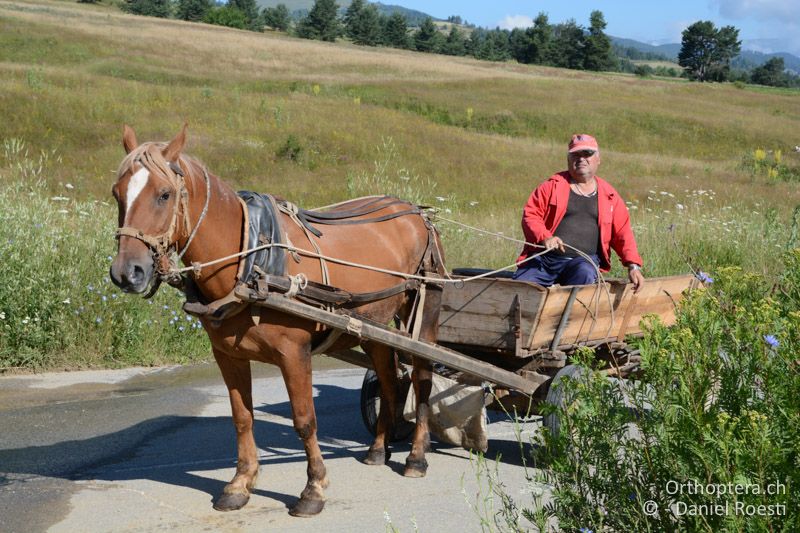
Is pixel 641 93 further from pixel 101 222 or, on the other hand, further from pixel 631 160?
pixel 101 222

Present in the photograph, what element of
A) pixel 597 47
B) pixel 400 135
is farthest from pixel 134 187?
pixel 597 47

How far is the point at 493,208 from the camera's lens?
67.3ft

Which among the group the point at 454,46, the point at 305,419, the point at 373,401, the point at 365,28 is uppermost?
the point at 365,28

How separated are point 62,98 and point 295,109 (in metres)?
7.73

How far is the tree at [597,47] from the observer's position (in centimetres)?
9912

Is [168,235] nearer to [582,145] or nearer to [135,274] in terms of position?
[135,274]

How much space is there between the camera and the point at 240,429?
19.2 feet

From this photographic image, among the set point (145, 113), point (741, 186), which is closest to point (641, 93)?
point (741, 186)

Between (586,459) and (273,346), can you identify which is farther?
(273,346)

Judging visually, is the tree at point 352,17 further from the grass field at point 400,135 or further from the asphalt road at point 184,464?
the asphalt road at point 184,464

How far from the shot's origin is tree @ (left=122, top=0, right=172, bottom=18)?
10269cm

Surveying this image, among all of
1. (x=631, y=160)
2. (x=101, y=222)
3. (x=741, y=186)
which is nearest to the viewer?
(x=101, y=222)

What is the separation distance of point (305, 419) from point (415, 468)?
121cm

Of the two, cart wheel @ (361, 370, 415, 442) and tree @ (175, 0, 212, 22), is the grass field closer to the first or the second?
cart wheel @ (361, 370, 415, 442)
